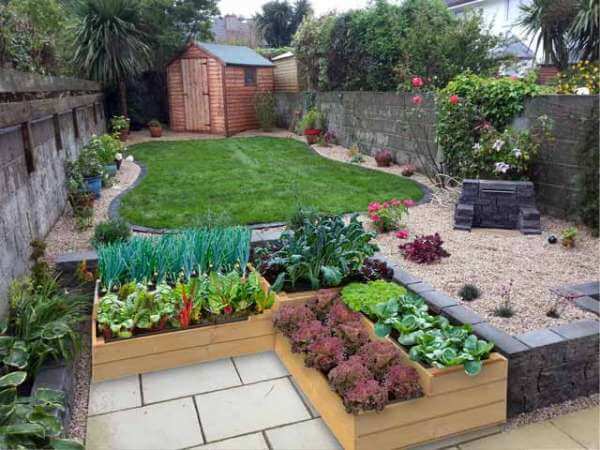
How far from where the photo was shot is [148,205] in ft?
19.1

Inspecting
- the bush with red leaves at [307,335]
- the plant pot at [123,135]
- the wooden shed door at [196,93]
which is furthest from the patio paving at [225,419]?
the wooden shed door at [196,93]

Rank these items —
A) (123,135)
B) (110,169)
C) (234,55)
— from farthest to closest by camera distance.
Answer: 1. (234,55)
2. (123,135)
3. (110,169)

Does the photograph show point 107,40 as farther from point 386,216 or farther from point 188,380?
point 188,380

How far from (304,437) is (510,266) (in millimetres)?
2333

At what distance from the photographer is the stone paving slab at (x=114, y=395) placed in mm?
2494

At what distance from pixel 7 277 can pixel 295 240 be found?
5.77 feet

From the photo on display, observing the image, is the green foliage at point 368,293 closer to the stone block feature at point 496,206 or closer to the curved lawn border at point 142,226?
the curved lawn border at point 142,226

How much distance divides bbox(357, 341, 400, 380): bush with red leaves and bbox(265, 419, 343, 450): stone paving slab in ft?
1.13

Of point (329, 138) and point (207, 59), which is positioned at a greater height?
point (207, 59)

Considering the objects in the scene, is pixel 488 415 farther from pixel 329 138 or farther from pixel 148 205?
pixel 329 138

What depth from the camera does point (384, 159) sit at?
27.8 feet

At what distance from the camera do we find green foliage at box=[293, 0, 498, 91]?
9234 millimetres

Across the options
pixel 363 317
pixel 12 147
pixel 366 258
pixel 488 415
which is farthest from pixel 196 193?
pixel 488 415

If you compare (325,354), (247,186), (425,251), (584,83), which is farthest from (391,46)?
(325,354)
